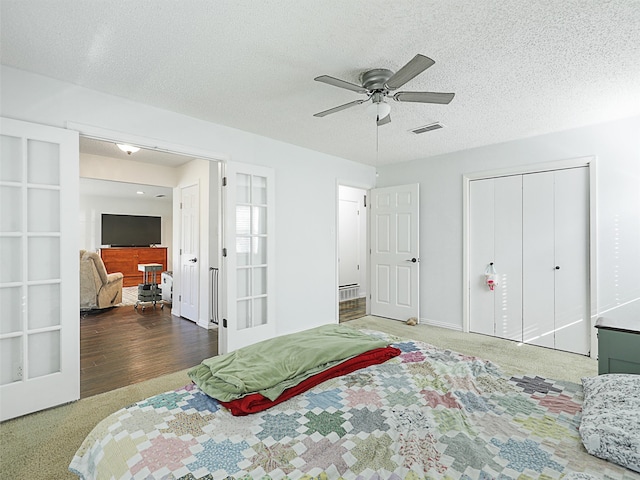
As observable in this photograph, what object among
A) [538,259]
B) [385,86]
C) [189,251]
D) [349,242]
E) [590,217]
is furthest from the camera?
[349,242]

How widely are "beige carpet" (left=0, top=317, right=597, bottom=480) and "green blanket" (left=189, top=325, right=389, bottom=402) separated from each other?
1.03 metres

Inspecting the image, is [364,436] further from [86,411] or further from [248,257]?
[248,257]

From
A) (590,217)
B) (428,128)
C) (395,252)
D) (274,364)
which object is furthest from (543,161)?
(274,364)

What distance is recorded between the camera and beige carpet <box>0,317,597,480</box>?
1867 mm

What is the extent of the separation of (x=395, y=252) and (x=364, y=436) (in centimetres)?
415

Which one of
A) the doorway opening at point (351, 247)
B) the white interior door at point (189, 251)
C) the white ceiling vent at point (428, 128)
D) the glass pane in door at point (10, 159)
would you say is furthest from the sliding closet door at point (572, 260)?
the glass pane in door at point (10, 159)

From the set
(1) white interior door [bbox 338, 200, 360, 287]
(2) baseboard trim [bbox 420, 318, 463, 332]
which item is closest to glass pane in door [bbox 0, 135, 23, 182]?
(2) baseboard trim [bbox 420, 318, 463, 332]

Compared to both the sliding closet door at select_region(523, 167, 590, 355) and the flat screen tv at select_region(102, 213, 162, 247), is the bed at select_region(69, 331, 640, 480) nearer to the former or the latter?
the sliding closet door at select_region(523, 167, 590, 355)

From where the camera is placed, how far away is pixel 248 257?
12.5 ft

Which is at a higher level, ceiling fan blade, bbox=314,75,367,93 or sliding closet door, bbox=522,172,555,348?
ceiling fan blade, bbox=314,75,367,93

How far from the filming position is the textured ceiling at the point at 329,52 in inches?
68.9

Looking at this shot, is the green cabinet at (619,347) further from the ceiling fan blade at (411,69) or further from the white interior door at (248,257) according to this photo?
the white interior door at (248,257)

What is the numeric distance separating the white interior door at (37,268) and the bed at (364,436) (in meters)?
1.65

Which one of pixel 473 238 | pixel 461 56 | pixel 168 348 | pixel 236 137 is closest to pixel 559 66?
pixel 461 56
